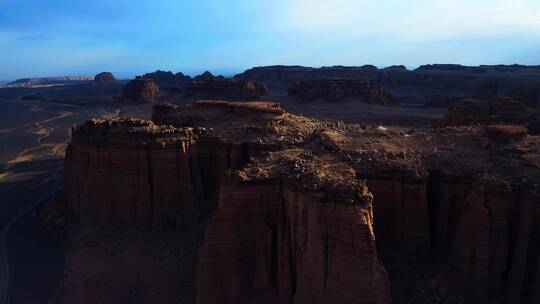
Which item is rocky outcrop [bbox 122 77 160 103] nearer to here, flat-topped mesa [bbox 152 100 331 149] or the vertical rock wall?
flat-topped mesa [bbox 152 100 331 149]

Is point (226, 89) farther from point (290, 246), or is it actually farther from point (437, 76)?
point (290, 246)

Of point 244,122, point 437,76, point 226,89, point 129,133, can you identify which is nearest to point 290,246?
point 129,133

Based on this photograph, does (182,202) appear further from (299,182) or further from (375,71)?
(375,71)

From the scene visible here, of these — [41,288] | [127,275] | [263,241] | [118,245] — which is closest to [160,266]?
[127,275]

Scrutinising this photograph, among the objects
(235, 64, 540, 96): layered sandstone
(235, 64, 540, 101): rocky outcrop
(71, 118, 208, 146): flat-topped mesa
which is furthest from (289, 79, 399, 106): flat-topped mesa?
(71, 118, 208, 146): flat-topped mesa

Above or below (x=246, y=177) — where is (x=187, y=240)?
below

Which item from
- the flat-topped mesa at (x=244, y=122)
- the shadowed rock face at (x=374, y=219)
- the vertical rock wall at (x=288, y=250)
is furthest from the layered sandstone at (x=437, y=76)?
the vertical rock wall at (x=288, y=250)
